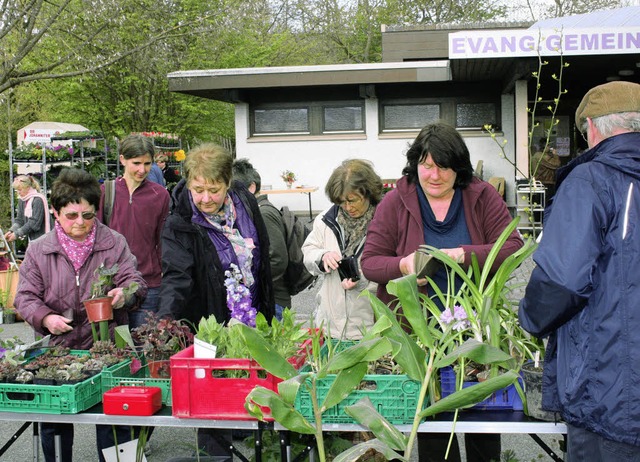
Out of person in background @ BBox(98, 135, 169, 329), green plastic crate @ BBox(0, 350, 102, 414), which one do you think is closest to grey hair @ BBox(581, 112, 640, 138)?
green plastic crate @ BBox(0, 350, 102, 414)

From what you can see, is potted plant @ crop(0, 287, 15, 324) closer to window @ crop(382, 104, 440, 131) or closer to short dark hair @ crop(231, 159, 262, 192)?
short dark hair @ crop(231, 159, 262, 192)

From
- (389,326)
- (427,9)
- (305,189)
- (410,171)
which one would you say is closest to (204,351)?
(389,326)

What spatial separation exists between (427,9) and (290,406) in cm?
3365

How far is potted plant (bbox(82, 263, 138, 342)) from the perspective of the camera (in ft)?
10.6

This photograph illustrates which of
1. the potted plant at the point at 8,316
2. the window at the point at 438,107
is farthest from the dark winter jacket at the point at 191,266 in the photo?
the window at the point at 438,107

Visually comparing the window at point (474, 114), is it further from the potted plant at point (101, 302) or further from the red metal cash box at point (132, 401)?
the red metal cash box at point (132, 401)

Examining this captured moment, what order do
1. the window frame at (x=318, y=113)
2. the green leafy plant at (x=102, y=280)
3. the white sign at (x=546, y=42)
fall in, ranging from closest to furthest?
the green leafy plant at (x=102, y=280) < the white sign at (x=546, y=42) < the window frame at (x=318, y=113)

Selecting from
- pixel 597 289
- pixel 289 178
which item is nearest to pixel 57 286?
pixel 597 289

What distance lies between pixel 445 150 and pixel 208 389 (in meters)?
1.36

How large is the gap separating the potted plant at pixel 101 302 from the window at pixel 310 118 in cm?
1338

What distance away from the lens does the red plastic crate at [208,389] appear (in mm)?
2598

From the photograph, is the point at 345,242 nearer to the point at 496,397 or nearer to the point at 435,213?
the point at 435,213

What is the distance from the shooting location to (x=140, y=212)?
484 centimetres

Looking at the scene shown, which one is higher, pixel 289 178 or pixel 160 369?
pixel 289 178
